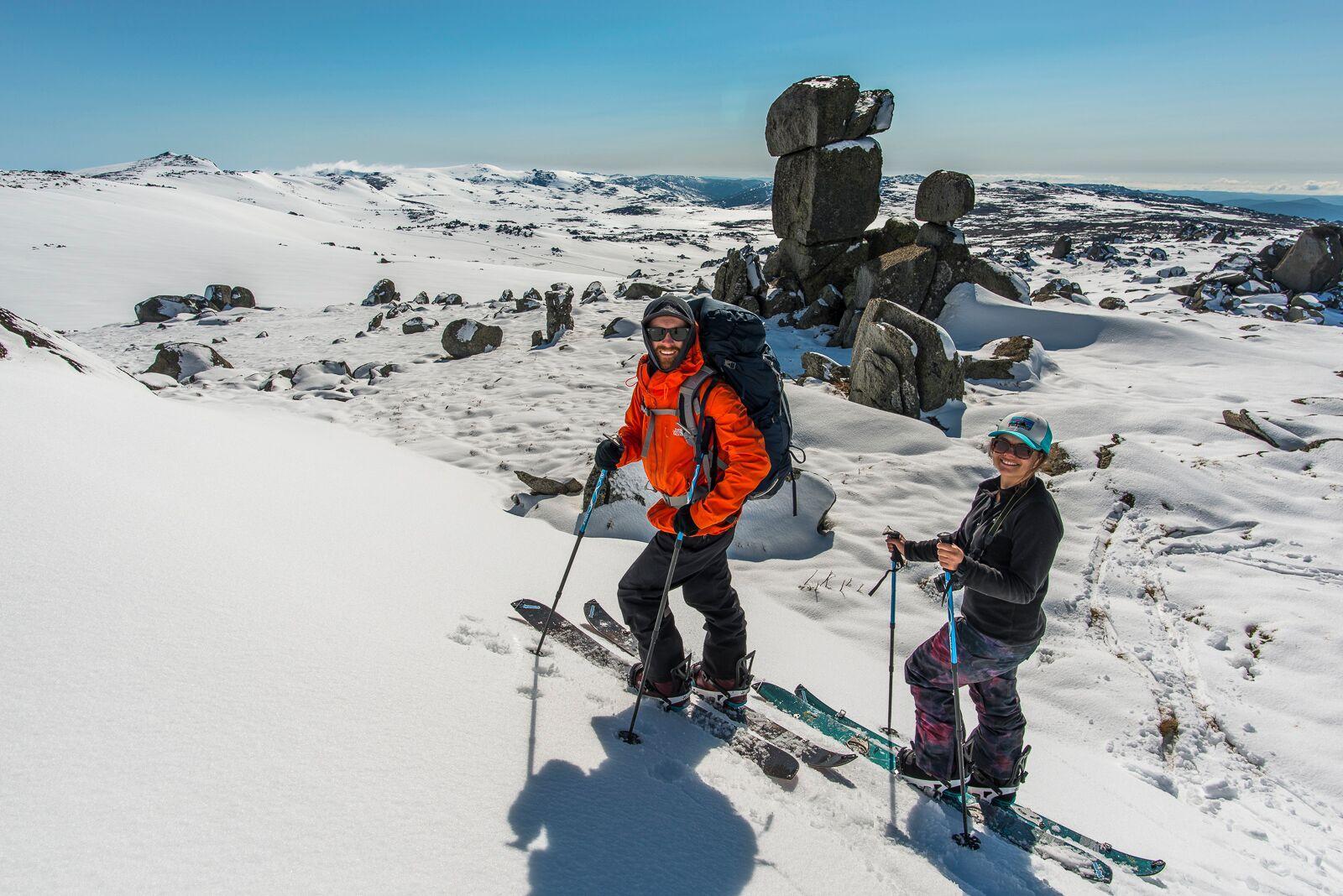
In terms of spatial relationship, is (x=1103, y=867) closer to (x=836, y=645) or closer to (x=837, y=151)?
(x=836, y=645)

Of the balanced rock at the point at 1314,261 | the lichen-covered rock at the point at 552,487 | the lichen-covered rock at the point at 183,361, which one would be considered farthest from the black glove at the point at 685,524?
the balanced rock at the point at 1314,261

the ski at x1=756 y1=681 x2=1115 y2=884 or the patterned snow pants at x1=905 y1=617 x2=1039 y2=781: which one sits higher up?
the patterned snow pants at x1=905 y1=617 x2=1039 y2=781

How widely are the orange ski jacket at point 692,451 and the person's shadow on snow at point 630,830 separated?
1133 millimetres

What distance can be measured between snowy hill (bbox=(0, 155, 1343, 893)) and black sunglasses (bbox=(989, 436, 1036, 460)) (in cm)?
176

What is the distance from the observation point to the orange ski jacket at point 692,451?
3.00 meters

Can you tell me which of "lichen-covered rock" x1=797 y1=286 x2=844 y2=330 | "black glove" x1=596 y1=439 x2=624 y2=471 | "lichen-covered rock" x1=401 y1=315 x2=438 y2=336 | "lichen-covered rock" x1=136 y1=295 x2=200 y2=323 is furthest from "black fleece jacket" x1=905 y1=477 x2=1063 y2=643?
"lichen-covered rock" x1=136 y1=295 x2=200 y2=323

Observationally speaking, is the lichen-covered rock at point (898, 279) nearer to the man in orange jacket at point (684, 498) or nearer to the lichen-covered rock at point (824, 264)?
the lichen-covered rock at point (824, 264)

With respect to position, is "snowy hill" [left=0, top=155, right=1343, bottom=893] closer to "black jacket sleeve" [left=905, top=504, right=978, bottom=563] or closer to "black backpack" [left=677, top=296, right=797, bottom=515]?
"black jacket sleeve" [left=905, top=504, right=978, bottom=563]

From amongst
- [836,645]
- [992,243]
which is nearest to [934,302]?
[836,645]

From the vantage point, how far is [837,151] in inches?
634

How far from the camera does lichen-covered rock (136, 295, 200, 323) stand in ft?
67.2

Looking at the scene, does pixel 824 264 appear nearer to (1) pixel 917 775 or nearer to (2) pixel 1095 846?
(1) pixel 917 775

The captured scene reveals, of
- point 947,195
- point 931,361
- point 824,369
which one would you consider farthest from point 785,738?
point 947,195

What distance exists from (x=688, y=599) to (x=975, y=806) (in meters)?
1.72
